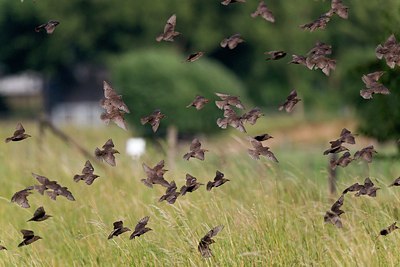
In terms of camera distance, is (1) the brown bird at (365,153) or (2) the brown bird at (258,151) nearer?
(2) the brown bird at (258,151)

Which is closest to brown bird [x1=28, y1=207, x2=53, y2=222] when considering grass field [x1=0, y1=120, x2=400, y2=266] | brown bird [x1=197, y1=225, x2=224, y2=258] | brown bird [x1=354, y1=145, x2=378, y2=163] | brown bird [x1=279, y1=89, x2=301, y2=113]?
grass field [x1=0, y1=120, x2=400, y2=266]

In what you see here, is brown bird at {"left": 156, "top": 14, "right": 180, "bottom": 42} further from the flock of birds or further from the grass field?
the grass field

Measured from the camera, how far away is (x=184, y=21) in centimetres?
6166

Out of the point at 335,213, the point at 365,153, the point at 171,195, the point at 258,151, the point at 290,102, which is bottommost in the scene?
the point at 335,213

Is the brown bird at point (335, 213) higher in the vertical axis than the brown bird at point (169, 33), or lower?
lower

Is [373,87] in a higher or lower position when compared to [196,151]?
higher

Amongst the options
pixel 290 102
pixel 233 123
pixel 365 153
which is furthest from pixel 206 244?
pixel 365 153

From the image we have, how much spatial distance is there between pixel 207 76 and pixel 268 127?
763 centimetres

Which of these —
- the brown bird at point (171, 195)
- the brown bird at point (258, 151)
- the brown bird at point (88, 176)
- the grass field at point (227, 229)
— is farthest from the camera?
the grass field at point (227, 229)

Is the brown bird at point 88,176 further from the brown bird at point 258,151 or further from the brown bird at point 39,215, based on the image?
the brown bird at point 258,151

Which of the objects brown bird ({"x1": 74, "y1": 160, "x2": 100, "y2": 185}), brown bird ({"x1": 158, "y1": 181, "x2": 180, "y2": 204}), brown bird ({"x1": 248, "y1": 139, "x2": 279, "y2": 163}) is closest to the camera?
brown bird ({"x1": 248, "y1": 139, "x2": 279, "y2": 163})

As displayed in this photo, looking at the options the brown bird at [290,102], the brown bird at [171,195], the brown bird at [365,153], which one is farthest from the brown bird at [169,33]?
the brown bird at [365,153]

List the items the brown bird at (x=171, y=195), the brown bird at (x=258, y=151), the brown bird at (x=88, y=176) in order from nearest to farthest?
1. the brown bird at (x=258, y=151)
2. the brown bird at (x=171, y=195)
3. the brown bird at (x=88, y=176)

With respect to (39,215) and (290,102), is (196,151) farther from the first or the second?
(39,215)
